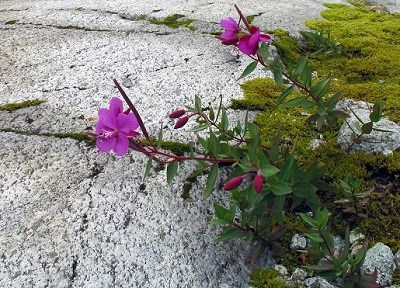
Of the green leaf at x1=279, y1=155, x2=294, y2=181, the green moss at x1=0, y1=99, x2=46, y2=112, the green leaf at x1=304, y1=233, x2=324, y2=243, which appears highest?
the green leaf at x1=279, y1=155, x2=294, y2=181

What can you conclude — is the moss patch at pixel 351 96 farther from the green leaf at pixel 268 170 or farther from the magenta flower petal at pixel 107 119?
the magenta flower petal at pixel 107 119

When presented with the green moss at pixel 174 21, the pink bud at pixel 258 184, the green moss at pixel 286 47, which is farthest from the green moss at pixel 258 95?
the pink bud at pixel 258 184

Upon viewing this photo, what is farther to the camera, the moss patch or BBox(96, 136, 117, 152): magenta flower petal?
the moss patch

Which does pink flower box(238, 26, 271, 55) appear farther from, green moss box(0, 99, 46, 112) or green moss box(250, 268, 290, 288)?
green moss box(0, 99, 46, 112)

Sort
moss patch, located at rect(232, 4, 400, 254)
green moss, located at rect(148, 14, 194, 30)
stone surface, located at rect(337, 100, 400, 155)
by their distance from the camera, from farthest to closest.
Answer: green moss, located at rect(148, 14, 194, 30) < stone surface, located at rect(337, 100, 400, 155) < moss patch, located at rect(232, 4, 400, 254)

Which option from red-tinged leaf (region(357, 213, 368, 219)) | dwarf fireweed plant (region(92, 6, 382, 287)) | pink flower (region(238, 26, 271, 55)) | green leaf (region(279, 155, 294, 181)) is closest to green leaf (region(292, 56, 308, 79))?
dwarf fireweed plant (region(92, 6, 382, 287))

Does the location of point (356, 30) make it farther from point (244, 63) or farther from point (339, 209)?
point (339, 209)

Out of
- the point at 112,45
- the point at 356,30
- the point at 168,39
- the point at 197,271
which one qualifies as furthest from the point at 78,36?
the point at 197,271
